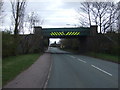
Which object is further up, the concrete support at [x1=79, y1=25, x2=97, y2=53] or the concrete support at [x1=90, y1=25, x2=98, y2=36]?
the concrete support at [x1=90, y1=25, x2=98, y2=36]

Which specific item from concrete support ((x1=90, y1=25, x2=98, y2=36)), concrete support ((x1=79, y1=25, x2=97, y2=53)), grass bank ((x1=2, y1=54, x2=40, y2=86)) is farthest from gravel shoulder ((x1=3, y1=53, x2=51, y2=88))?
concrete support ((x1=90, y1=25, x2=98, y2=36))

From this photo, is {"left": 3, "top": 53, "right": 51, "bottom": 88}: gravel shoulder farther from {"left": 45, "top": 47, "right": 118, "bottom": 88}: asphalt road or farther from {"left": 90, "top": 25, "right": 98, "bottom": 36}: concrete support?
{"left": 90, "top": 25, "right": 98, "bottom": 36}: concrete support

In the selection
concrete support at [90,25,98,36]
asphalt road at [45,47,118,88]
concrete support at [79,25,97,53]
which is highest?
concrete support at [90,25,98,36]

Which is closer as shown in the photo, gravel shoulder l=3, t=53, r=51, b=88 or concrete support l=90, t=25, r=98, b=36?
gravel shoulder l=3, t=53, r=51, b=88

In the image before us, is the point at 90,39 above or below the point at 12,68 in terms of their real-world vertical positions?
above

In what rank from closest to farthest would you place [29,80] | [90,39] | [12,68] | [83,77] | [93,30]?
[29,80] < [83,77] < [12,68] < [93,30] < [90,39]

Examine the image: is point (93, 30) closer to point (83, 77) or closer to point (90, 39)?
point (90, 39)

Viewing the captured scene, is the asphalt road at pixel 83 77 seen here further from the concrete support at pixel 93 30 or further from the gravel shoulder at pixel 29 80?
the concrete support at pixel 93 30

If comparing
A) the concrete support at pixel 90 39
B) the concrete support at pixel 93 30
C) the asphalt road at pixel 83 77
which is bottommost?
the asphalt road at pixel 83 77

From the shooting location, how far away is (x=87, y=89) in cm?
950

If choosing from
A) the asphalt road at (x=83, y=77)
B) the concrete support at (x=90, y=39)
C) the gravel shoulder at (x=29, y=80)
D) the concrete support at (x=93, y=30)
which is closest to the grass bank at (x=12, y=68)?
the gravel shoulder at (x=29, y=80)

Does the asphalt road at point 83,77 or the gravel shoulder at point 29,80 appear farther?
the asphalt road at point 83,77

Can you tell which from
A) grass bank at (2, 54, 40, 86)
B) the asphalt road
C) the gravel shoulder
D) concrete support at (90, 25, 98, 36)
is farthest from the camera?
concrete support at (90, 25, 98, 36)

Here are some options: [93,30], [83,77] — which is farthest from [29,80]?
[93,30]
